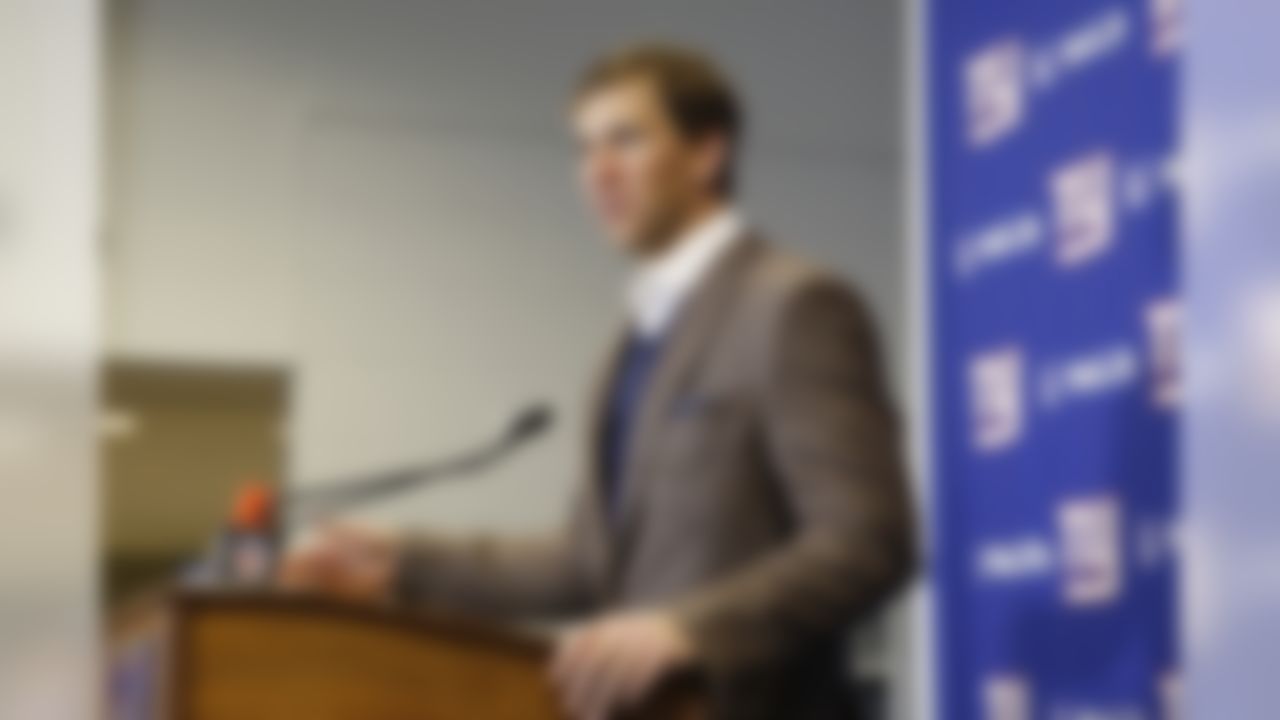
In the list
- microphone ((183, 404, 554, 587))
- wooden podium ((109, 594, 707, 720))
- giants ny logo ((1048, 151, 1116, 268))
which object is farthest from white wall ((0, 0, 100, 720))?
giants ny logo ((1048, 151, 1116, 268))

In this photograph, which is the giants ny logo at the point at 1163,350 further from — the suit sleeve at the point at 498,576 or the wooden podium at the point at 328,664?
the wooden podium at the point at 328,664

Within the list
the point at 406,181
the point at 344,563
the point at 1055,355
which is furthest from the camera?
the point at 406,181

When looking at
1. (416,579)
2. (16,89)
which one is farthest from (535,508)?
(16,89)

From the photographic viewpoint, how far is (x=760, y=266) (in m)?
1.19

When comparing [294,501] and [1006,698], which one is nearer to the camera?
[294,501]

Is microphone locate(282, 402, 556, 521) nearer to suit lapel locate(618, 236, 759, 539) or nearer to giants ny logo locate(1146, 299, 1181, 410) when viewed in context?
suit lapel locate(618, 236, 759, 539)

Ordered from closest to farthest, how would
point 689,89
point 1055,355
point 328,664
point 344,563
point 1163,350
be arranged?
point 328,664, point 344,563, point 689,89, point 1163,350, point 1055,355

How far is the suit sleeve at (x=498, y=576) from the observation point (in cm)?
115

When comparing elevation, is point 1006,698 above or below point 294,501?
below

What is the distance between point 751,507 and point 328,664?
31cm

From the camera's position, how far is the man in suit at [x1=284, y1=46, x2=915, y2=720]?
1084mm

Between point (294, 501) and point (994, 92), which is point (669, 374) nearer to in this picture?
point (294, 501)

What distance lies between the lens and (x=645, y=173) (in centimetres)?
125

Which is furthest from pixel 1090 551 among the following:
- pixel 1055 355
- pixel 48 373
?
pixel 48 373
